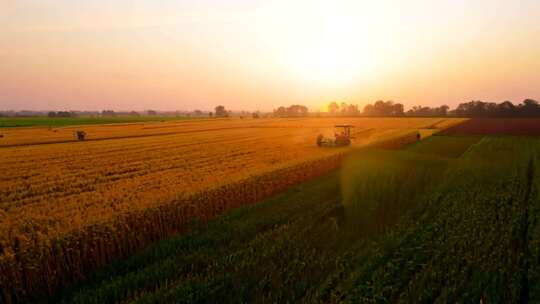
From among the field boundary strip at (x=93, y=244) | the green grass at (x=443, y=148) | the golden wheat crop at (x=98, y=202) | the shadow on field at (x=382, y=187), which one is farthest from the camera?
the green grass at (x=443, y=148)

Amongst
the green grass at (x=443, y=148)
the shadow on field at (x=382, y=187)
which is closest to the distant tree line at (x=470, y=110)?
the green grass at (x=443, y=148)

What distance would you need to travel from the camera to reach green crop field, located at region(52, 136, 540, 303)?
5770 millimetres

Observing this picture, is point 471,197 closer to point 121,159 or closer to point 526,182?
point 526,182

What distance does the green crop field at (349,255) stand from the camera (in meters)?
5.77

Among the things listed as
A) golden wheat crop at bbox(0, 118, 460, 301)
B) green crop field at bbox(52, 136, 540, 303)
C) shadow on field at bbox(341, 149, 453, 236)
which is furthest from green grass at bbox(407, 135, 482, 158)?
green crop field at bbox(52, 136, 540, 303)

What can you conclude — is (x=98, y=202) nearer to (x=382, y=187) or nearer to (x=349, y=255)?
(x=349, y=255)

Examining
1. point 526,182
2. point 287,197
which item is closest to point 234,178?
point 287,197

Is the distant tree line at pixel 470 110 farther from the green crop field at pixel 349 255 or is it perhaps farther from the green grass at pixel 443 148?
the green crop field at pixel 349 255

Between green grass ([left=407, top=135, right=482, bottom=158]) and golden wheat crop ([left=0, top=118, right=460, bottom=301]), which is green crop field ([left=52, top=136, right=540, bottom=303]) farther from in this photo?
green grass ([left=407, top=135, right=482, bottom=158])

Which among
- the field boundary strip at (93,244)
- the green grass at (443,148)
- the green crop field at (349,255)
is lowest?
the green grass at (443,148)

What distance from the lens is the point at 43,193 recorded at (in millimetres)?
11539

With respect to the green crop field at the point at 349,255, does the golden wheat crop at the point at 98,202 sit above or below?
above

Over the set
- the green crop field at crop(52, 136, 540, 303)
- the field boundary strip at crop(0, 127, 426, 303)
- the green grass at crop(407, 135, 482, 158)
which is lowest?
the green grass at crop(407, 135, 482, 158)

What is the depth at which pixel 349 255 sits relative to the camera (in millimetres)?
7258
